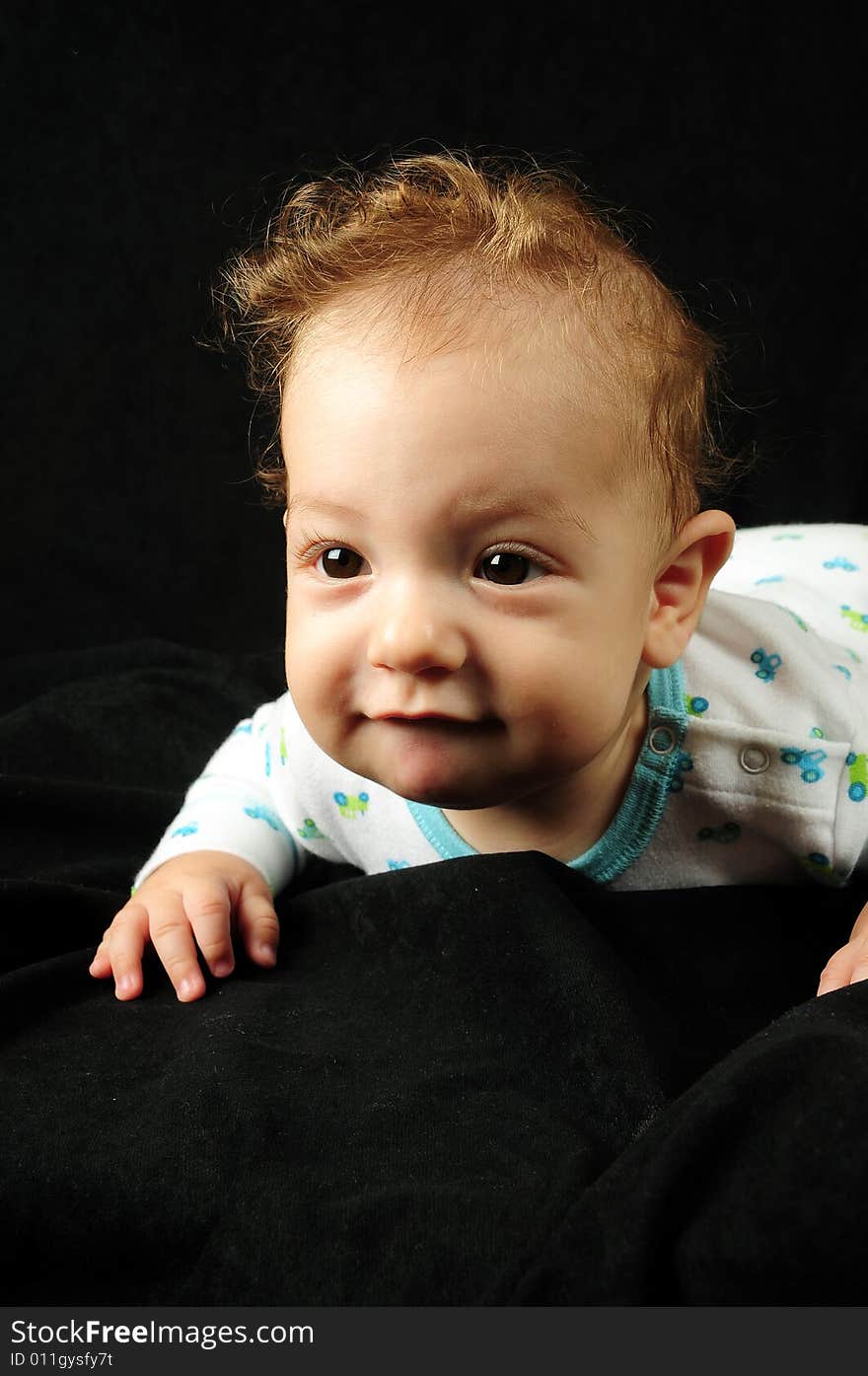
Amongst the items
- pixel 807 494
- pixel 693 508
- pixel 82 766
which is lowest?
pixel 82 766

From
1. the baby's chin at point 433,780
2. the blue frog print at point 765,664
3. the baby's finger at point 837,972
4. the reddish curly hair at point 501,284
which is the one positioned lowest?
the baby's finger at point 837,972

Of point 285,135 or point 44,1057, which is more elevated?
point 285,135

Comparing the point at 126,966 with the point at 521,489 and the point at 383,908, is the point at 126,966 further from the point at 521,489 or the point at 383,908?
the point at 521,489

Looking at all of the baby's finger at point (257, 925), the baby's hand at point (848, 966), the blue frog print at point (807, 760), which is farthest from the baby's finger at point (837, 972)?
the baby's finger at point (257, 925)

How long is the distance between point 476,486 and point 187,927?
0.39m

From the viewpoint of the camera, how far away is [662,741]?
3.12ft

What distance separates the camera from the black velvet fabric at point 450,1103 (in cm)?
59

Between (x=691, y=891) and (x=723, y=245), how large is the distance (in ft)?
3.06

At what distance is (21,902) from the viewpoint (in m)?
0.94

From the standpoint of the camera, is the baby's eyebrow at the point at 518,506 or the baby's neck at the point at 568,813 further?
the baby's neck at the point at 568,813

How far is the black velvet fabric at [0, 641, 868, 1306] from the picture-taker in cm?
59

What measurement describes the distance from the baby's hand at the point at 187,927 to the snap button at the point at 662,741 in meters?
0.29

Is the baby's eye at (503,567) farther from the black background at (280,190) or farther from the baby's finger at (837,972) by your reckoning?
the black background at (280,190)

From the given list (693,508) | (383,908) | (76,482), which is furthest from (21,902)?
(76,482)
